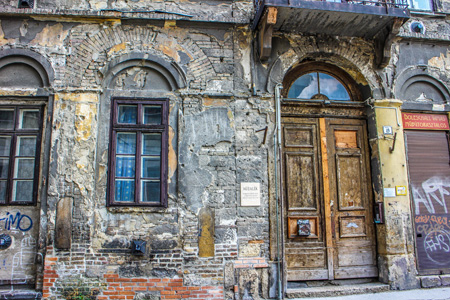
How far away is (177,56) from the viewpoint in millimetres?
5668

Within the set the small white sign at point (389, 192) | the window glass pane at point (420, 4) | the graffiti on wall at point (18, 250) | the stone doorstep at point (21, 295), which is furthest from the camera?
the window glass pane at point (420, 4)

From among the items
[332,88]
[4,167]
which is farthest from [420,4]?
[4,167]

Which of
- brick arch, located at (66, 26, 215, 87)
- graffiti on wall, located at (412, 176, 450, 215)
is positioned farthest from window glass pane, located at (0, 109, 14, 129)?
graffiti on wall, located at (412, 176, 450, 215)

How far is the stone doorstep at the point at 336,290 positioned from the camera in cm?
529

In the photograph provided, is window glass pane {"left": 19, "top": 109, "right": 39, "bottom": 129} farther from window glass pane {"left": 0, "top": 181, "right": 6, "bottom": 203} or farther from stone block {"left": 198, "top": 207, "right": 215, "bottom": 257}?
stone block {"left": 198, "top": 207, "right": 215, "bottom": 257}

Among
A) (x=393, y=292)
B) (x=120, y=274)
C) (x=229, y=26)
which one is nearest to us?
(x=120, y=274)

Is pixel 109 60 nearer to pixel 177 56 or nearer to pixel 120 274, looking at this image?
pixel 177 56

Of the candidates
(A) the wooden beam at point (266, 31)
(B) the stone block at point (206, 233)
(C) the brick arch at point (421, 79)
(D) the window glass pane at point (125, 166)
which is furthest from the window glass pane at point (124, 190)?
(C) the brick arch at point (421, 79)

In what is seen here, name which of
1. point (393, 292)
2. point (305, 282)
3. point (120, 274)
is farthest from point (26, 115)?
point (393, 292)

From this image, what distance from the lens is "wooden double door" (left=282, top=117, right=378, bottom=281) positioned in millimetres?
5715

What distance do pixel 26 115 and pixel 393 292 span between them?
6878 mm

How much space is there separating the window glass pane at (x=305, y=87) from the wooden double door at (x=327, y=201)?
0.49m

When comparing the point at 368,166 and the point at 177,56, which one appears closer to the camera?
the point at 177,56

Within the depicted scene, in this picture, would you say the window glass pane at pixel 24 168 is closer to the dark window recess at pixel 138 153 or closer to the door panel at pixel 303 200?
the dark window recess at pixel 138 153
